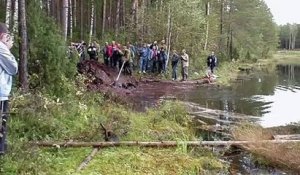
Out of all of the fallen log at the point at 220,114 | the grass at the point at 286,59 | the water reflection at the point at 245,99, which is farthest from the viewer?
the grass at the point at 286,59

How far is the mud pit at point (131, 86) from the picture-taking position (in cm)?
1644

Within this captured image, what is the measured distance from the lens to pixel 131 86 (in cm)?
2084

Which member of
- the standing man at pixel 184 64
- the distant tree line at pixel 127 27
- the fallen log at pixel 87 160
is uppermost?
the distant tree line at pixel 127 27

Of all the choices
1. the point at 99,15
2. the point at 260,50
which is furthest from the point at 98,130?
the point at 260,50

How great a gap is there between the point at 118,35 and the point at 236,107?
13.7 m

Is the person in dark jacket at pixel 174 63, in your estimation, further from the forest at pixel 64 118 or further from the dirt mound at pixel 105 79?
the forest at pixel 64 118

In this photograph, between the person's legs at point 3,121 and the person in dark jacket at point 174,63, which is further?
the person in dark jacket at point 174,63

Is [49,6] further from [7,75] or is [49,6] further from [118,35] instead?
[7,75]

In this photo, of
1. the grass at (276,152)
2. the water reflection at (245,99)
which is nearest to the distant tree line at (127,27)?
the water reflection at (245,99)

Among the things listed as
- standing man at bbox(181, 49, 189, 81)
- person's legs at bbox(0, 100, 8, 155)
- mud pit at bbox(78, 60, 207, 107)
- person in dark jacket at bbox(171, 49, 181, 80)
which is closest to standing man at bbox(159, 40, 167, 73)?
person in dark jacket at bbox(171, 49, 181, 80)

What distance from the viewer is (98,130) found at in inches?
374

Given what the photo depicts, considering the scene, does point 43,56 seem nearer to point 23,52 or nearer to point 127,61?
point 23,52

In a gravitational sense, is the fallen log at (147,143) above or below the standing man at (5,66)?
below

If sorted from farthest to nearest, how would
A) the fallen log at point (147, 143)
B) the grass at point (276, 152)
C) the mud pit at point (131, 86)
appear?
1. the mud pit at point (131, 86)
2. the grass at point (276, 152)
3. the fallen log at point (147, 143)
